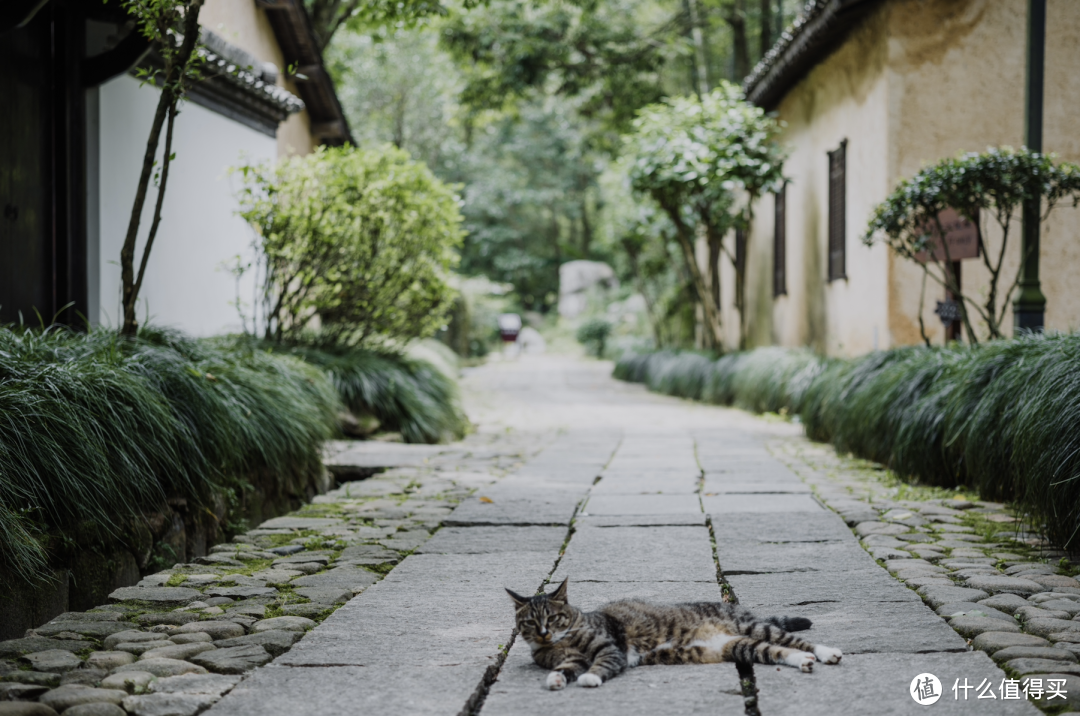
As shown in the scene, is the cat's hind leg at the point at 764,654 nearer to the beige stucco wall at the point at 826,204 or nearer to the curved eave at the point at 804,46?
the beige stucco wall at the point at 826,204

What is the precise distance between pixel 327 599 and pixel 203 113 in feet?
21.0

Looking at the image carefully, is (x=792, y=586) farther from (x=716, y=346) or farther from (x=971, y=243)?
(x=716, y=346)

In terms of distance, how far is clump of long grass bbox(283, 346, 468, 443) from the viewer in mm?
7531

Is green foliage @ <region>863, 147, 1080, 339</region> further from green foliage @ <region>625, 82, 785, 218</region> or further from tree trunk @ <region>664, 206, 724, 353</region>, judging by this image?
tree trunk @ <region>664, 206, 724, 353</region>

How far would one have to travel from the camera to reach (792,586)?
3.11m

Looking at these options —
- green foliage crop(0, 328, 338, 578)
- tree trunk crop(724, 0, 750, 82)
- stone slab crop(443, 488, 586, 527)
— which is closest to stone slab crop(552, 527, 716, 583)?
stone slab crop(443, 488, 586, 527)

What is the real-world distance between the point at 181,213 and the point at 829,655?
22.5 ft

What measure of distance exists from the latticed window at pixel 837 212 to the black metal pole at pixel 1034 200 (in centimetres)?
380

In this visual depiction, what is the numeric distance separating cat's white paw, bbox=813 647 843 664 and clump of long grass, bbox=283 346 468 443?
18.2 feet

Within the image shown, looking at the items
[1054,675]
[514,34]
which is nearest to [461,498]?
[1054,675]

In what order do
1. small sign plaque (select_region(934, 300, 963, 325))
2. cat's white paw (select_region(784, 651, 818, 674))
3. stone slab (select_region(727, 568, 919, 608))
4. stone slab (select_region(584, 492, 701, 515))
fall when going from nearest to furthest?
cat's white paw (select_region(784, 651, 818, 674))
stone slab (select_region(727, 568, 919, 608))
stone slab (select_region(584, 492, 701, 515))
small sign plaque (select_region(934, 300, 963, 325))

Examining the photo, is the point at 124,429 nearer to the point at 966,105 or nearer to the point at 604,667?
the point at 604,667

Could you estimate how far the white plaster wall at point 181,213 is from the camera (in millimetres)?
6480

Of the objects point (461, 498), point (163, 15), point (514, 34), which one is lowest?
point (461, 498)
